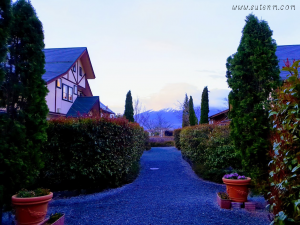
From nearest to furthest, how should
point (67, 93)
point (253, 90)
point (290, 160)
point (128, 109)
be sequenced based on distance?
point (290, 160), point (253, 90), point (67, 93), point (128, 109)

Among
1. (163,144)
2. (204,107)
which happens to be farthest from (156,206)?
(163,144)

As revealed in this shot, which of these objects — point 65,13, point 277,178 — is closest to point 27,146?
point 277,178

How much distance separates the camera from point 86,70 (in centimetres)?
2036

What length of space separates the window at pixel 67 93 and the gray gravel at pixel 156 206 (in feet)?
35.5

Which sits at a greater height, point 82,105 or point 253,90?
point 82,105

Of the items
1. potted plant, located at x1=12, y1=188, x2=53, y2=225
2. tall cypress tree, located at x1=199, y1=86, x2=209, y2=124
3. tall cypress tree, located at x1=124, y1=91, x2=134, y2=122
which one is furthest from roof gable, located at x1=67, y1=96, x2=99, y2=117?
potted plant, located at x1=12, y1=188, x2=53, y2=225

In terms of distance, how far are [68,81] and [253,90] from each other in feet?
47.6

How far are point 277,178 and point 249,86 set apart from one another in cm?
281

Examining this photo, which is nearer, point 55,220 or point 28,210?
point 28,210

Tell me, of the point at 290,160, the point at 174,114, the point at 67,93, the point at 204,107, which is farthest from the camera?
the point at 174,114

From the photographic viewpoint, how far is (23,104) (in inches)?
161

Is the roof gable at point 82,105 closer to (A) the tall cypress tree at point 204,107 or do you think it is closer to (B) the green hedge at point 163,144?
(B) the green hedge at point 163,144

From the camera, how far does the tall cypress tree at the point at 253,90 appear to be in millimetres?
4559

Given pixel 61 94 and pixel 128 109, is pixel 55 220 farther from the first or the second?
pixel 128 109
